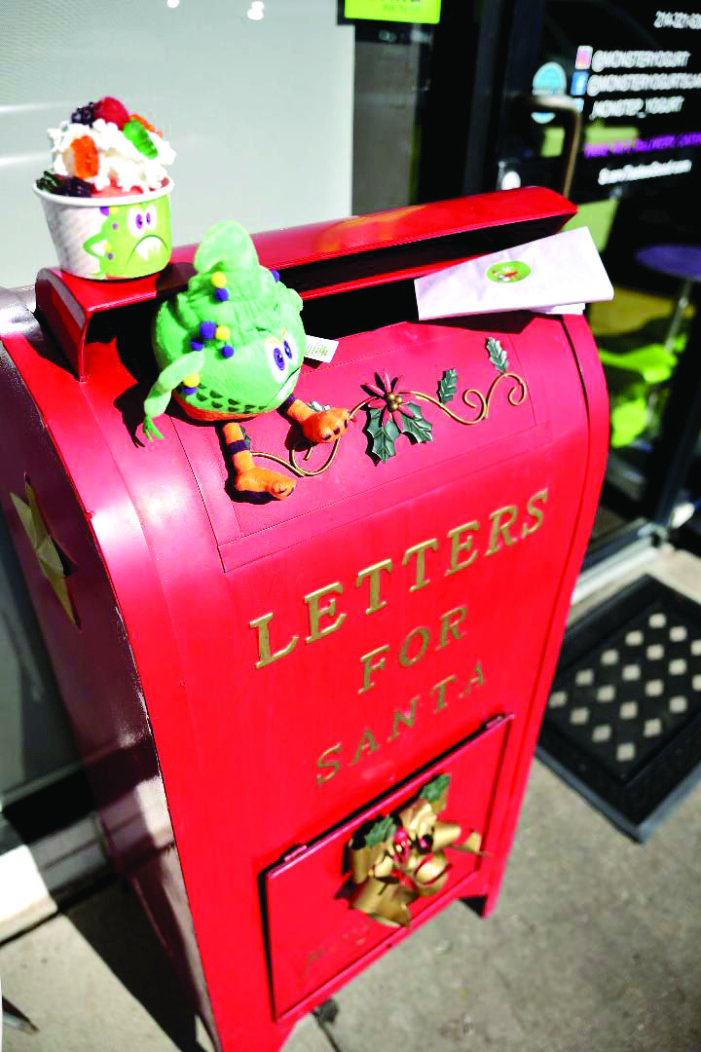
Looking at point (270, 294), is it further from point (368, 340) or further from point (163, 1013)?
point (163, 1013)

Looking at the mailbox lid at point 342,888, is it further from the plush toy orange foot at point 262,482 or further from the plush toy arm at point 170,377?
the plush toy arm at point 170,377

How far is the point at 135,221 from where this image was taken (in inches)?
27.6

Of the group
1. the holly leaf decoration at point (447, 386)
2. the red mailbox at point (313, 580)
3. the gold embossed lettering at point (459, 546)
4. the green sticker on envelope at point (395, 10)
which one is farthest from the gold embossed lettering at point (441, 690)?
the green sticker on envelope at point (395, 10)

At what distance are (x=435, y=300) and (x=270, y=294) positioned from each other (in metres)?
0.30

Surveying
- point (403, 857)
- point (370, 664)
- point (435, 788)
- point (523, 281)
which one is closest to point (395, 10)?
point (523, 281)

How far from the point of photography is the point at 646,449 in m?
2.88

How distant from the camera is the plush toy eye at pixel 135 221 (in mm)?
697

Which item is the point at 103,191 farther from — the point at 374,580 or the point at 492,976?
the point at 492,976

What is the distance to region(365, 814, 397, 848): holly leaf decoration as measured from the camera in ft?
3.80

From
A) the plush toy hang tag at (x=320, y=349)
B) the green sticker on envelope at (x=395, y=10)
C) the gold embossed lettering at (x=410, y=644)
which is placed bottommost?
the gold embossed lettering at (x=410, y=644)

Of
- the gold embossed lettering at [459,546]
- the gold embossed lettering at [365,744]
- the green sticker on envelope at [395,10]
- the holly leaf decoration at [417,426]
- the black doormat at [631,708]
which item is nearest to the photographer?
the holly leaf decoration at [417,426]

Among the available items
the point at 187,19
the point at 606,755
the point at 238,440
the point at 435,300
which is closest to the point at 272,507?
the point at 238,440

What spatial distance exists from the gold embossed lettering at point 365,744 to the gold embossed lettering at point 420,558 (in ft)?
0.84

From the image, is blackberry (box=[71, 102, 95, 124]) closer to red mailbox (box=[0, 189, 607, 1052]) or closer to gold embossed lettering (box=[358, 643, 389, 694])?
red mailbox (box=[0, 189, 607, 1052])
